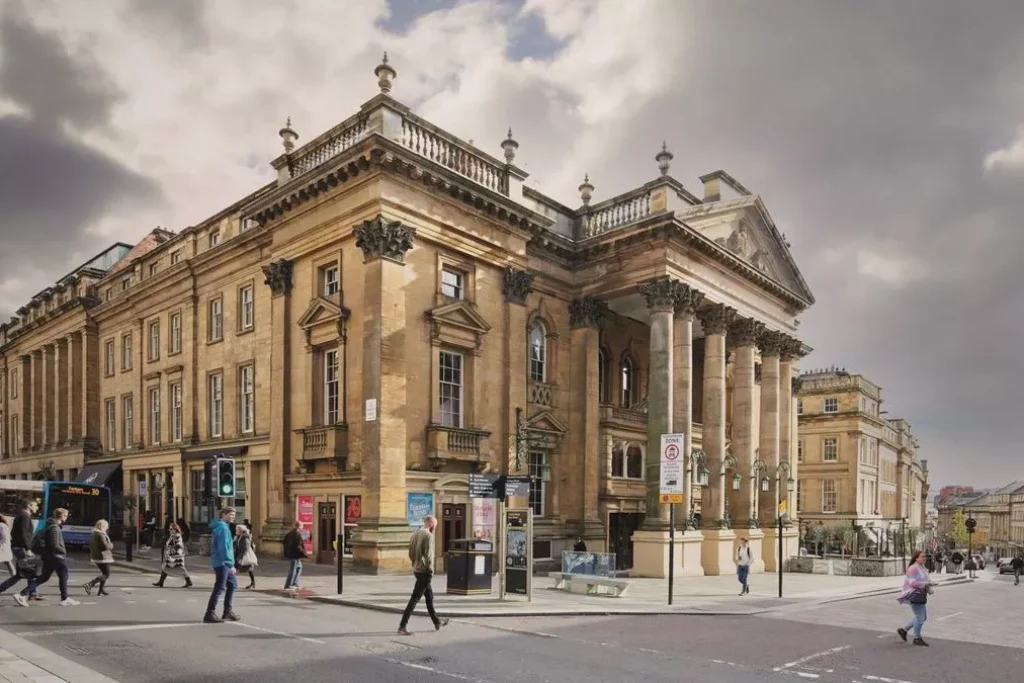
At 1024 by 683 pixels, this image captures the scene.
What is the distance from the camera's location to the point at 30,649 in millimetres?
9219

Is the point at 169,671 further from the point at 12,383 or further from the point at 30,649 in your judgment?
the point at 12,383

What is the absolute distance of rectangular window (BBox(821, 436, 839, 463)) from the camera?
222 ft

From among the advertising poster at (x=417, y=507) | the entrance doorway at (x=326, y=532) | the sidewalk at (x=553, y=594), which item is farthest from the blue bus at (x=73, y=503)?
the advertising poster at (x=417, y=507)

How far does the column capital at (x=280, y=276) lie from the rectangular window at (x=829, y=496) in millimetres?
57055

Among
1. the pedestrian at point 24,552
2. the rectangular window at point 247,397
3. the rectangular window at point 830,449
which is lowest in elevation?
the rectangular window at point 830,449

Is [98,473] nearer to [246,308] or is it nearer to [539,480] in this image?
[246,308]

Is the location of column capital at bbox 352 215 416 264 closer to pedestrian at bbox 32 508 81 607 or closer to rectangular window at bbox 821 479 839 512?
pedestrian at bbox 32 508 81 607

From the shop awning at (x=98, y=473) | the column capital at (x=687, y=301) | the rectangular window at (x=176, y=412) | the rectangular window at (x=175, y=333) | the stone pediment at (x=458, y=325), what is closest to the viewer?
the stone pediment at (x=458, y=325)

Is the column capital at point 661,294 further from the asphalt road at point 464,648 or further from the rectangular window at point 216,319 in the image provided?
the rectangular window at point 216,319

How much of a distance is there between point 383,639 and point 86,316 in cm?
3628

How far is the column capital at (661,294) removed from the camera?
25.9 metres

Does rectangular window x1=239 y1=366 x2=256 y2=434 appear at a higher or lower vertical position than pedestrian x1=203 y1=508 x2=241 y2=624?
higher

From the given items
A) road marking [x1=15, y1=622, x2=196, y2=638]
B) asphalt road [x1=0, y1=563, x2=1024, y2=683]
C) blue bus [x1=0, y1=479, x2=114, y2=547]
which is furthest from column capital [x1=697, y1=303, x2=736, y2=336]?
blue bus [x1=0, y1=479, x2=114, y2=547]

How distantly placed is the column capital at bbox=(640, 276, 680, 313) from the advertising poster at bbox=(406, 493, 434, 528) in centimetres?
1005
